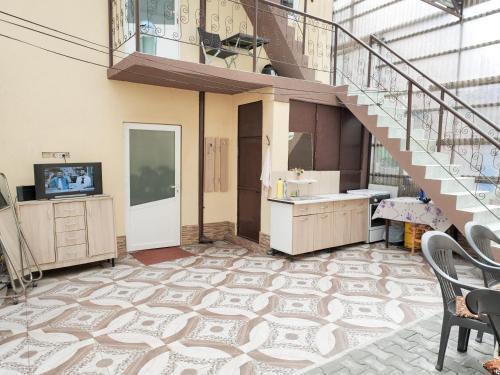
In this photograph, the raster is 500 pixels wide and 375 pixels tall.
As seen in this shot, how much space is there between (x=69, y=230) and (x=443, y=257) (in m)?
4.26

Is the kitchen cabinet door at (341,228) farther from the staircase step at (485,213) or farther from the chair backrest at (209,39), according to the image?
the chair backrest at (209,39)

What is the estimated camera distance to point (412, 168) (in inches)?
200

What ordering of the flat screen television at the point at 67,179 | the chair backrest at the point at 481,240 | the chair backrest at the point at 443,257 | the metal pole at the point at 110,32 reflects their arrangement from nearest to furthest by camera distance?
the chair backrest at the point at 443,257, the chair backrest at the point at 481,240, the flat screen television at the point at 67,179, the metal pole at the point at 110,32

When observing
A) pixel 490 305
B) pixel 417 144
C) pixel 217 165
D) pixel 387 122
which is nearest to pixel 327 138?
pixel 387 122

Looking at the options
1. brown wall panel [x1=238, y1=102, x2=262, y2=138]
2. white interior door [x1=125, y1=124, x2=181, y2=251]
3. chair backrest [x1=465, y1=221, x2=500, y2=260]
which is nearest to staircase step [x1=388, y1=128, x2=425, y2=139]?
brown wall panel [x1=238, y1=102, x2=262, y2=138]

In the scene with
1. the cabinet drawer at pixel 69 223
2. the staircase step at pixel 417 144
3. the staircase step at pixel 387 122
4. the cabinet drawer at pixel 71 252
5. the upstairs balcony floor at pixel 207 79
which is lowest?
the cabinet drawer at pixel 71 252

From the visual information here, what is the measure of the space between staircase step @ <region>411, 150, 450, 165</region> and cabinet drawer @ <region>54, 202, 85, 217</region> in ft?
15.1

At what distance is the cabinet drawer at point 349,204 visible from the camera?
5863mm

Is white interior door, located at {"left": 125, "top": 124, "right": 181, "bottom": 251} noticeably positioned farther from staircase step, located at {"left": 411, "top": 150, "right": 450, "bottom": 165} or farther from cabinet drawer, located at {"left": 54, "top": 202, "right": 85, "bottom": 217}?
staircase step, located at {"left": 411, "top": 150, "right": 450, "bottom": 165}

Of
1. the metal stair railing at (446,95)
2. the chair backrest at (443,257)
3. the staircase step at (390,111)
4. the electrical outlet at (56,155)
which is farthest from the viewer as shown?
the staircase step at (390,111)

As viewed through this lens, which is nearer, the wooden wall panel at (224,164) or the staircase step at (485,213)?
the staircase step at (485,213)

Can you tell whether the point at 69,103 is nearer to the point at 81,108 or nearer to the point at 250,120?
the point at 81,108

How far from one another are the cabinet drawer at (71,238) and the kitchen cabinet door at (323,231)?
3.32 m

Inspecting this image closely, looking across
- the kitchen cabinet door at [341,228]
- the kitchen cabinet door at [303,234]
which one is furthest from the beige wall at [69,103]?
the kitchen cabinet door at [341,228]
